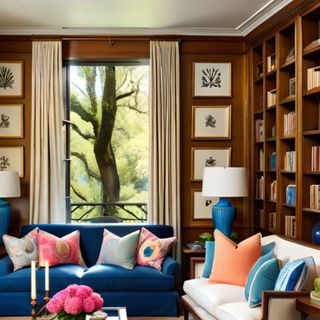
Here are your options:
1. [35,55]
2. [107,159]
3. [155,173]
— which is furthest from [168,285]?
[35,55]

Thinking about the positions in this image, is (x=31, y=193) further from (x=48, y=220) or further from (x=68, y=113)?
(x=68, y=113)

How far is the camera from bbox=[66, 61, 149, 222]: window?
6430mm

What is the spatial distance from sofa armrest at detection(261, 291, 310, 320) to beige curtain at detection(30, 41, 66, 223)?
3.31 metres

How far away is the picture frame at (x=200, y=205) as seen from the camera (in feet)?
20.6

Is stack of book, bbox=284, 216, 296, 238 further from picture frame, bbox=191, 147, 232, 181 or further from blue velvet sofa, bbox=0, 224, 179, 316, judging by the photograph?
picture frame, bbox=191, 147, 232, 181

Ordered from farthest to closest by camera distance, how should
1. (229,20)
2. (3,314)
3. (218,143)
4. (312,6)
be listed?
(218,143) → (229,20) → (3,314) → (312,6)

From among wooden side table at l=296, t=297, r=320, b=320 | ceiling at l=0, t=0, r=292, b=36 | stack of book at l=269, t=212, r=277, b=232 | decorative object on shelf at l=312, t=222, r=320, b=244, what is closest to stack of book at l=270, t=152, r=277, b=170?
stack of book at l=269, t=212, r=277, b=232

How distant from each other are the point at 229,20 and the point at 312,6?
1.36 metres

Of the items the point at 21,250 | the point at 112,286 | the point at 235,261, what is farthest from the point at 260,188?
the point at 21,250

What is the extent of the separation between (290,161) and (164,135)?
1.59 metres

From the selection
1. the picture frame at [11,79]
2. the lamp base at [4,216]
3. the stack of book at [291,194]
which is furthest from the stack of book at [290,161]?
the picture frame at [11,79]

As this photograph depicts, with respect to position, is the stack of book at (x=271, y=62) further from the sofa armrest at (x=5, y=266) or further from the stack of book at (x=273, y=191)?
the sofa armrest at (x=5, y=266)

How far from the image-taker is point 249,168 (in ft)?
20.4

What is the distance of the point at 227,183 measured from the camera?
5.44 meters
